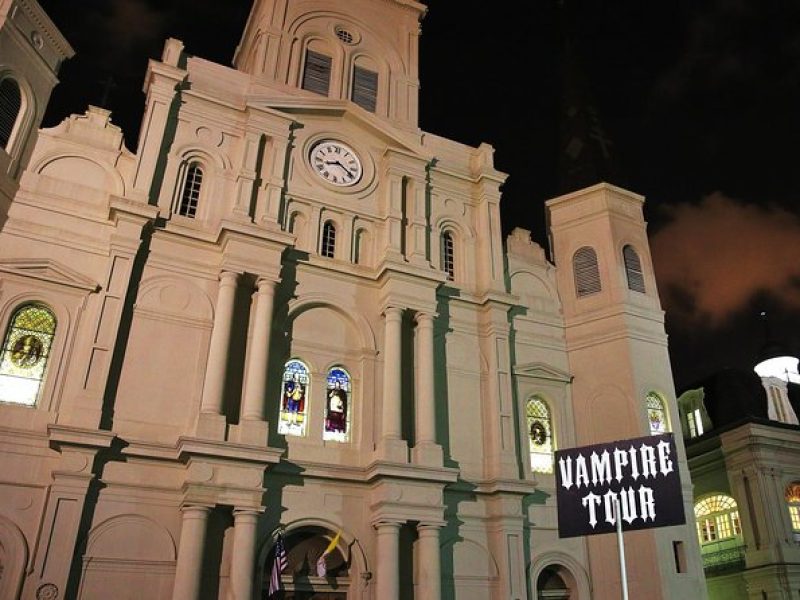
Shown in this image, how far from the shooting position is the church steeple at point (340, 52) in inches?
979

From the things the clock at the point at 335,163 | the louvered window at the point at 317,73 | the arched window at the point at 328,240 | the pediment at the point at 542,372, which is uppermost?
the louvered window at the point at 317,73

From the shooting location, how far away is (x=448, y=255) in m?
24.8

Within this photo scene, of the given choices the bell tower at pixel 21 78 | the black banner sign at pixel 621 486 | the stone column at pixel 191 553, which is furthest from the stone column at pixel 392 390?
the bell tower at pixel 21 78

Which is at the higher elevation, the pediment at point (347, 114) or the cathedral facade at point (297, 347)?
the pediment at point (347, 114)

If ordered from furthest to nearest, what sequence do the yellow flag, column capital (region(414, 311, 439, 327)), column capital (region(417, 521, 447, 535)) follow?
column capital (region(414, 311, 439, 327)), column capital (region(417, 521, 447, 535)), the yellow flag

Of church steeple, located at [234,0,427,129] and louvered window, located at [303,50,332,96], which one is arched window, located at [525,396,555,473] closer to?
church steeple, located at [234,0,427,129]

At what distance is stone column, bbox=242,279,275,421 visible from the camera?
1830 centimetres

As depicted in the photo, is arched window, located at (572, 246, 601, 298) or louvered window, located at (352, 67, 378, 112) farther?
louvered window, located at (352, 67, 378, 112)

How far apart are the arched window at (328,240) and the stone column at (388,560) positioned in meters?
8.52

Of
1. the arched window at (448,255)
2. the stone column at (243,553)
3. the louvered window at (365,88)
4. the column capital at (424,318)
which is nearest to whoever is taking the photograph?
the stone column at (243,553)

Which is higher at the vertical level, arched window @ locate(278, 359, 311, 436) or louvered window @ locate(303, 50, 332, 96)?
louvered window @ locate(303, 50, 332, 96)

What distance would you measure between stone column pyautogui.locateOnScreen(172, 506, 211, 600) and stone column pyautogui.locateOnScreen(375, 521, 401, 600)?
4.49 m

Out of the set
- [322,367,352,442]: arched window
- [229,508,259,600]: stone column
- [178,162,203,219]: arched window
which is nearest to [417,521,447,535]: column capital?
[322,367,352,442]: arched window

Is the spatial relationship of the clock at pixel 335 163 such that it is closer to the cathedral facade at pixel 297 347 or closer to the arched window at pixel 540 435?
the cathedral facade at pixel 297 347
